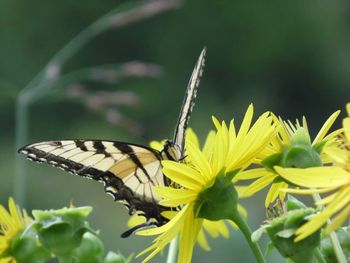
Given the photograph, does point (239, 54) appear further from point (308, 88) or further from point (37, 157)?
point (37, 157)

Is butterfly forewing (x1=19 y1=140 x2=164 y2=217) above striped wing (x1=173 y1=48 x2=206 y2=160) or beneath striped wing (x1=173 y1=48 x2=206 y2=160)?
beneath

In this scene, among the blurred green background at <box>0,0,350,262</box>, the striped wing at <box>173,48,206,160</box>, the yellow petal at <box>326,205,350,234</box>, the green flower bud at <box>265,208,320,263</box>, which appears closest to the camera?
the yellow petal at <box>326,205,350,234</box>

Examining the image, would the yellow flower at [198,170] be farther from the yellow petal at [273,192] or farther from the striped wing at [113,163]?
the striped wing at [113,163]

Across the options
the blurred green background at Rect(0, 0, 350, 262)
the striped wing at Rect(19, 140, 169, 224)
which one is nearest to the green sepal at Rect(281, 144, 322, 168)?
the striped wing at Rect(19, 140, 169, 224)

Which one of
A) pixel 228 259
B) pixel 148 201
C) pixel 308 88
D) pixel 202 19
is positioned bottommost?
pixel 228 259

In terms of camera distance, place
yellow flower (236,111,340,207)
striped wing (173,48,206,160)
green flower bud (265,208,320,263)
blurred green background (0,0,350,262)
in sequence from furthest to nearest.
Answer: blurred green background (0,0,350,262) → striped wing (173,48,206,160) → yellow flower (236,111,340,207) → green flower bud (265,208,320,263)

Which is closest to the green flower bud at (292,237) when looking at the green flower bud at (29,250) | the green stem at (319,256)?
the green stem at (319,256)

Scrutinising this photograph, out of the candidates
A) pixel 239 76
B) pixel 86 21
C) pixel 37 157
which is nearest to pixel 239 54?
pixel 239 76

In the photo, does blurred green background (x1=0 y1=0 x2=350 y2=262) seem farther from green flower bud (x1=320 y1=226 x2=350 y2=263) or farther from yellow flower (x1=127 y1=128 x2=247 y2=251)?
green flower bud (x1=320 y1=226 x2=350 y2=263)
